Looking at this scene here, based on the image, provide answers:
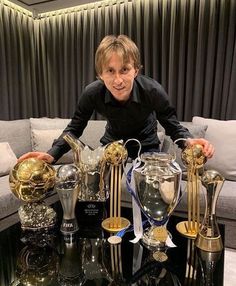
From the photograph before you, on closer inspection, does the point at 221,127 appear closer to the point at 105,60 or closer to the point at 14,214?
the point at 105,60

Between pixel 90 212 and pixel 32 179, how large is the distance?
0.84ft

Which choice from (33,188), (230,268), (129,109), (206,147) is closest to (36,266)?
(33,188)

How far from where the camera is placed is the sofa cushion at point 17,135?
2.18m

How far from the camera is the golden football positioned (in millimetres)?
866

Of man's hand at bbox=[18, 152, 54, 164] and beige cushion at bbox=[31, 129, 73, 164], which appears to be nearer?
man's hand at bbox=[18, 152, 54, 164]

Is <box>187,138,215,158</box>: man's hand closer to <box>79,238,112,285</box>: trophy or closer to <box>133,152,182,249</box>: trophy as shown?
<box>133,152,182,249</box>: trophy

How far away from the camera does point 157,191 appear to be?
770 millimetres

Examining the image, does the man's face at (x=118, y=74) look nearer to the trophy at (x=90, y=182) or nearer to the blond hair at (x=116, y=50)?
the blond hair at (x=116, y=50)

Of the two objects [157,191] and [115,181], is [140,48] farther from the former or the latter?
[157,191]

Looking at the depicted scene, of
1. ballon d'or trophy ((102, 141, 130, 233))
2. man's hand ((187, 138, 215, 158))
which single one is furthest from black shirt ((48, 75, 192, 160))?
ballon d'or trophy ((102, 141, 130, 233))

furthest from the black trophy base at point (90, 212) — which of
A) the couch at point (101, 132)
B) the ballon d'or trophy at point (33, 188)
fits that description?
the couch at point (101, 132)

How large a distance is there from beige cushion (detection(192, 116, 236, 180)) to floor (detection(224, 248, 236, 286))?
512 millimetres

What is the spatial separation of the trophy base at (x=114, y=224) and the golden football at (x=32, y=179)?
255 mm

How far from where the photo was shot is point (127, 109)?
49.8 inches
